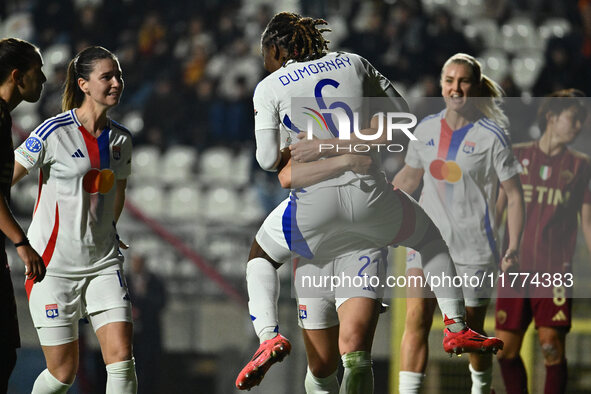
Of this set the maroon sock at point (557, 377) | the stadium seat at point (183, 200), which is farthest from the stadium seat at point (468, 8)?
the maroon sock at point (557, 377)

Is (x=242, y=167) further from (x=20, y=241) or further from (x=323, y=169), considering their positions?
(x=20, y=241)

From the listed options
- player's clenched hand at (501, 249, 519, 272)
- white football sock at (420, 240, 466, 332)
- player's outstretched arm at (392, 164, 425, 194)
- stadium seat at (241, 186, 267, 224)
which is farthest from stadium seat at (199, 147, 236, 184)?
white football sock at (420, 240, 466, 332)

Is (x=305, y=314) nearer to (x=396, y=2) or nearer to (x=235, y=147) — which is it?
(x=235, y=147)

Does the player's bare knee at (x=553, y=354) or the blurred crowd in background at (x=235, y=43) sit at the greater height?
the blurred crowd in background at (x=235, y=43)

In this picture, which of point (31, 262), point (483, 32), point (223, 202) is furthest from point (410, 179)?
point (483, 32)

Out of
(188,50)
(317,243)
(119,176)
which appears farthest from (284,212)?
(188,50)

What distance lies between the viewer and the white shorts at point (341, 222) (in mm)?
4039

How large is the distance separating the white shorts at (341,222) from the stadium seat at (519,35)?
28.9 ft

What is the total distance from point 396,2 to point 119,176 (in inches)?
319

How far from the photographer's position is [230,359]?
8.01m

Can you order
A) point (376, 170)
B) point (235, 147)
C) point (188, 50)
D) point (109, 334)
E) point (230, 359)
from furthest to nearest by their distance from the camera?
point (188, 50)
point (235, 147)
point (230, 359)
point (109, 334)
point (376, 170)

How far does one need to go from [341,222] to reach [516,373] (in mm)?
2191

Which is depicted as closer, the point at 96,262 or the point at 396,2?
the point at 96,262

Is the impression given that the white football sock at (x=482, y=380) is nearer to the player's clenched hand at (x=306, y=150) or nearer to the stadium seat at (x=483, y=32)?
the player's clenched hand at (x=306, y=150)
